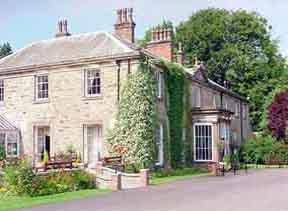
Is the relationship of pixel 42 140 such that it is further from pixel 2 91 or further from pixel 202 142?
pixel 202 142

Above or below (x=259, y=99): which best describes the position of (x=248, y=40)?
above

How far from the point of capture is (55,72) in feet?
103

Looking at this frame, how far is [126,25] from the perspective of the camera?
111 feet

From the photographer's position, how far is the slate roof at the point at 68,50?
30.5 metres

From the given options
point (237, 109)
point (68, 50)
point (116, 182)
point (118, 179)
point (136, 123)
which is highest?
point (68, 50)

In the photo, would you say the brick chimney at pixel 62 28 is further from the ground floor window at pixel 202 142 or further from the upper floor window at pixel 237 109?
the upper floor window at pixel 237 109

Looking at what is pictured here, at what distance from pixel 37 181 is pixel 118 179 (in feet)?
11.4

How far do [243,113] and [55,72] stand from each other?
26.1 meters

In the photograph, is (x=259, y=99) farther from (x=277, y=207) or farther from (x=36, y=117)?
(x=277, y=207)

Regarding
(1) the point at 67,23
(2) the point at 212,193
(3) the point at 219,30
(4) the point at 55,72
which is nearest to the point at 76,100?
(4) the point at 55,72

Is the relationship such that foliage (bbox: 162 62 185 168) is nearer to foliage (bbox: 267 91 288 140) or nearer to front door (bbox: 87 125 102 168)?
front door (bbox: 87 125 102 168)

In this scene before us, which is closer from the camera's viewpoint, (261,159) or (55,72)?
(55,72)

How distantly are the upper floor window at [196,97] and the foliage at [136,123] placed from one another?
8.31 m

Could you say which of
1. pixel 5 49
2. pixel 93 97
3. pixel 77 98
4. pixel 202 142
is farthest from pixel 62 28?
pixel 5 49
